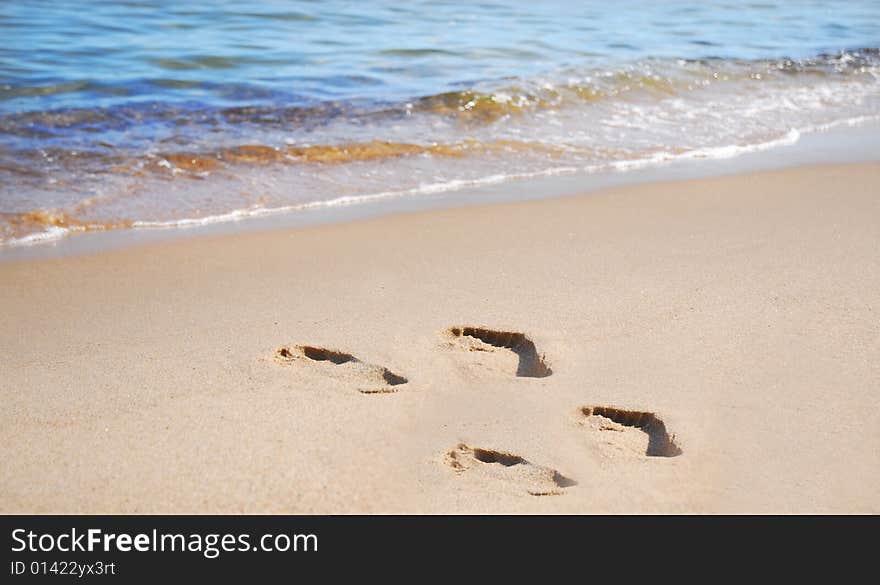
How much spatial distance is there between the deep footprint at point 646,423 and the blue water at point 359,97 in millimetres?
2187

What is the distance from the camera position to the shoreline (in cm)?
374

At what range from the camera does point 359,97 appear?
6.39 m

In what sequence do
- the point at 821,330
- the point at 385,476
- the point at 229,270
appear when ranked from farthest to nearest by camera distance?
1. the point at 229,270
2. the point at 821,330
3. the point at 385,476

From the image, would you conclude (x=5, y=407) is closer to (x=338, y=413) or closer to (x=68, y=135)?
(x=338, y=413)

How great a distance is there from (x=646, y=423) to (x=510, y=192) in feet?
7.24

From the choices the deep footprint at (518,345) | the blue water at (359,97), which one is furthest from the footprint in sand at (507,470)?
the blue water at (359,97)

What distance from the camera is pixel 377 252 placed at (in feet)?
11.7

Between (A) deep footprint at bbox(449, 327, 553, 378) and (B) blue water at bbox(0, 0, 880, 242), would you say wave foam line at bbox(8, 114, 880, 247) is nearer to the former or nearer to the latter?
(B) blue water at bbox(0, 0, 880, 242)

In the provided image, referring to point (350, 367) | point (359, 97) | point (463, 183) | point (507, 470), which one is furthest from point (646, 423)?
point (359, 97)

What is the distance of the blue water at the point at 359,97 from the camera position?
15.1ft

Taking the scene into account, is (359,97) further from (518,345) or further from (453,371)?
(453,371)

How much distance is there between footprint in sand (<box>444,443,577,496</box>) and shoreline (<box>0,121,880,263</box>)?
1.88 meters
